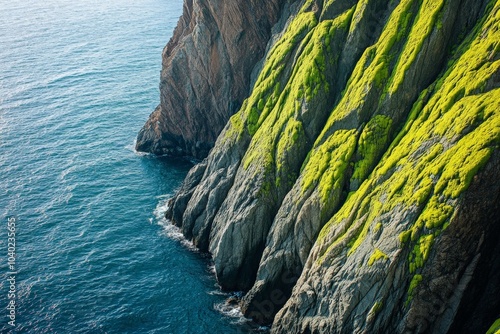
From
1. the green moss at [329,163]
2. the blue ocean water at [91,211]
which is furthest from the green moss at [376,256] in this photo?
the blue ocean water at [91,211]

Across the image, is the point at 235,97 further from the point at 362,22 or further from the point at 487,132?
→ the point at 487,132

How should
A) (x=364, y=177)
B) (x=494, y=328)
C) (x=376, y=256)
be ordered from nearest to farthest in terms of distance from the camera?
1. (x=494, y=328)
2. (x=376, y=256)
3. (x=364, y=177)

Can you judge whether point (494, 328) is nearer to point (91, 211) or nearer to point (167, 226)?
point (167, 226)

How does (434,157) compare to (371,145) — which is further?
(371,145)

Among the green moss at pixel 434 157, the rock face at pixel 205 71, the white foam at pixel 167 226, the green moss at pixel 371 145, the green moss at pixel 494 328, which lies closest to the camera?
the green moss at pixel 494 328

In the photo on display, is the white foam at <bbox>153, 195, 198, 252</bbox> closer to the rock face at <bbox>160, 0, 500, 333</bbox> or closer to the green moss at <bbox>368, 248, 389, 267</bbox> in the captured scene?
the rock face at <bbox>160, 0, 500, 333</bbox>

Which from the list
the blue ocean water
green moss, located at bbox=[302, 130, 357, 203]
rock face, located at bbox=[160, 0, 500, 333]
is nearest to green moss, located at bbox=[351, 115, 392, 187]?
rock face, located at bbox=[160, 0, 500, 333]

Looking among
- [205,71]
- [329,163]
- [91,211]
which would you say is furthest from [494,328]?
[205,71]

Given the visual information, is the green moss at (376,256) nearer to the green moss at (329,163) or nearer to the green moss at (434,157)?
the green moss at (434,157)
